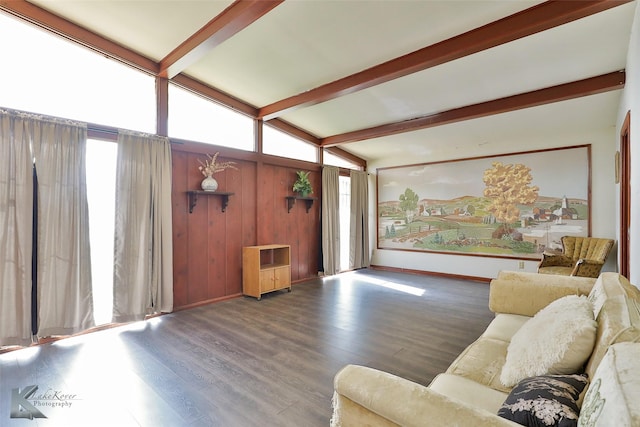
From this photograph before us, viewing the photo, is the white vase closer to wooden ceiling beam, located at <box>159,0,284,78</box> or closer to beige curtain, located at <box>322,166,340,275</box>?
wooden ceiling beam, located at <box>159,0,284,78</box>

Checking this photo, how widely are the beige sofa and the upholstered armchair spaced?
2.45m

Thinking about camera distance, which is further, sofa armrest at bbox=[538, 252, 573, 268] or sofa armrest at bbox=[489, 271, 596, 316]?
sofa armrest at bbox=[538, 252, 573, 268]

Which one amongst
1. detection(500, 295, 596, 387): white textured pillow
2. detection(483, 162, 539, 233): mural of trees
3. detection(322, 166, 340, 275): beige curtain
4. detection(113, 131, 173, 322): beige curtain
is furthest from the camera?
detection(322, 166, 340, 275): beige curtain

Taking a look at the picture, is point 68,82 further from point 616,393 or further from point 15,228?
point 616,393

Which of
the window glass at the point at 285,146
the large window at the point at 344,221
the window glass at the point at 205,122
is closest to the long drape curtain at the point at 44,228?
the window glass at the point at 205,122

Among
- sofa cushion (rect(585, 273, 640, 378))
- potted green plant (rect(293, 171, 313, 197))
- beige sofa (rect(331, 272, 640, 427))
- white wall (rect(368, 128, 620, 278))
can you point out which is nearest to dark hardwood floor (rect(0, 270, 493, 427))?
beige sofa (rect(331, 272, 640, 427))

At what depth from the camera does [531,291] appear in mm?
2244

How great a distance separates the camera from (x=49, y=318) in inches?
109

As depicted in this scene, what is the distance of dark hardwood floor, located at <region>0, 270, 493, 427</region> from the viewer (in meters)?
1.82

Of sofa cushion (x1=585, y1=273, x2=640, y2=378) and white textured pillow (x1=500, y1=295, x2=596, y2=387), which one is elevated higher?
sofa cushion (x1=585, y1=273, x2=640, y2=378)

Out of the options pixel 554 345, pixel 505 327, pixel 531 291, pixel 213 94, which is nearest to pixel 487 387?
pixel 554 345

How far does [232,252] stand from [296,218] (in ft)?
4.70

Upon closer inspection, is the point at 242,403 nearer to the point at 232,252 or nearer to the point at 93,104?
the point at 232,252

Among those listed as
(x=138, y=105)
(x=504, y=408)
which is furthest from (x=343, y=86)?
(x=504, y=408)
